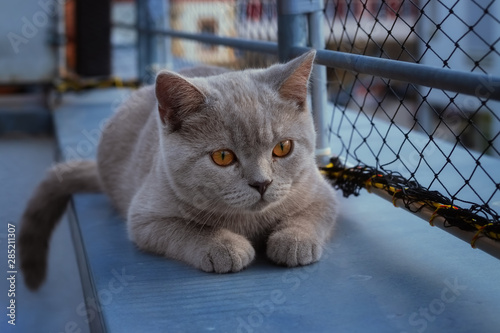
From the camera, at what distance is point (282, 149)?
148 centimetres

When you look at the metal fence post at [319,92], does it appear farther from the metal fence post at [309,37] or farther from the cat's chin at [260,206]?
the cat's chin at [260,206]

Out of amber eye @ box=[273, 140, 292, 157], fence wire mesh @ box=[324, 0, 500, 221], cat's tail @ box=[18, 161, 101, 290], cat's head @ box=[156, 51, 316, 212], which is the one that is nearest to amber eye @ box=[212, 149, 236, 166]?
cat's head @ box=[156, 51, 316, 212]

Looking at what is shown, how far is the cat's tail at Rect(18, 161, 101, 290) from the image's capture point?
1.99m

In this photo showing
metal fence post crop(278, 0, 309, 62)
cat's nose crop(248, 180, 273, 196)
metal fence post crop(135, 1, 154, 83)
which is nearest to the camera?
cat's nose crop(248, 180, 273, 196)

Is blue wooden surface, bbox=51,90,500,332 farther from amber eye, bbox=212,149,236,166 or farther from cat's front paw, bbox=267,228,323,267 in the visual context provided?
amber eye, bbox=212,149,236,166

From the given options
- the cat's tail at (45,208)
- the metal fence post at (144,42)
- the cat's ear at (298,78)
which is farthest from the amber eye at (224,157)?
the metal fence post at (144,42)

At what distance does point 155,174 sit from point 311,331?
72cm

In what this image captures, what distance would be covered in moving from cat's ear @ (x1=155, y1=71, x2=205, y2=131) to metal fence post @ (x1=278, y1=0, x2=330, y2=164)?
598 millimetres

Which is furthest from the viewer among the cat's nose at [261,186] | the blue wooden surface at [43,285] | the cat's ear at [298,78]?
the blue wooden surface at [43,285]

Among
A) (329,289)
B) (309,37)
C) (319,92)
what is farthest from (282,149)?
(309,37)

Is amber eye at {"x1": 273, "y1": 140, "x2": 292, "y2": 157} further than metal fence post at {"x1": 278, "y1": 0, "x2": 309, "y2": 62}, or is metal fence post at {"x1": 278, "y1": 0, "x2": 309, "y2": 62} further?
metal fence post at {"x1": 278, "y1": 0, "x2": 309, "y2": 62}

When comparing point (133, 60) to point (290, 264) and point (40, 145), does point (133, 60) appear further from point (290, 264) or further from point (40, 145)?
point (290, 264)

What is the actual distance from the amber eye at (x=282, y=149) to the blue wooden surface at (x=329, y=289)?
0.26m

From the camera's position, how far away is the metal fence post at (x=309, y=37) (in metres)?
1.97
